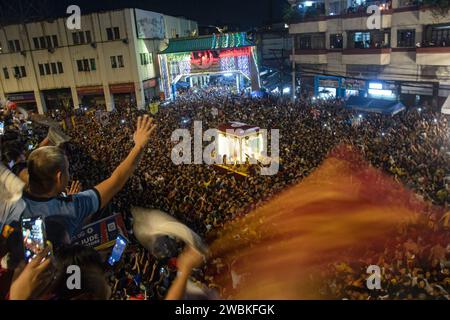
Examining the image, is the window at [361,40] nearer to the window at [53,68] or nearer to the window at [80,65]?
the window at [80,65]

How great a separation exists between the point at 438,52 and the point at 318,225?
57.9ft

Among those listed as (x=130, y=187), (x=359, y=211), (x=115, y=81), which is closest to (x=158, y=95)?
(x=115, y=81)

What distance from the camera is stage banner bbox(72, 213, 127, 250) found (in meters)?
8.05

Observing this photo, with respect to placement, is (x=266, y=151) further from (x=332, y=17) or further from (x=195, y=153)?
(x=332, y=17)

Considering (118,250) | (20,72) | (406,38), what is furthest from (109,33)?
(118,250)

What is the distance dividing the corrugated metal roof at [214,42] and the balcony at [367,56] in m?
7.41

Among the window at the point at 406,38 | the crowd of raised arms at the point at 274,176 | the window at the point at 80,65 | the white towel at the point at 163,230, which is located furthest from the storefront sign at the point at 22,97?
the white towel at the point at 163,230

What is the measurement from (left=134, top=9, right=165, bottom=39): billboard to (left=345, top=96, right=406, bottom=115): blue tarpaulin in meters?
18.7

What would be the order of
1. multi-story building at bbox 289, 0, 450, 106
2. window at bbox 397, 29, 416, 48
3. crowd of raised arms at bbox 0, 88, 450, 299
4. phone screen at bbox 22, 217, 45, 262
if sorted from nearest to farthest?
1. phone screen at bbox 22, 217, 45, 262
2. crowd of raised arms at bbox 0, 88, 450, 299
3. multi-story building at bbox 289, 0, 450, 106
4. window at bbox 397, 29, 416, 48

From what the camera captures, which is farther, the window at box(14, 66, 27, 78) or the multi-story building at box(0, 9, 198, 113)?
the window at box(14, 66, 27, 78)

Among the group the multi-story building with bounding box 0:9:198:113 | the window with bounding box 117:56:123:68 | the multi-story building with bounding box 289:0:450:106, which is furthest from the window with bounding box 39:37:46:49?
the multi-story building with bounding box 289:0:450:106

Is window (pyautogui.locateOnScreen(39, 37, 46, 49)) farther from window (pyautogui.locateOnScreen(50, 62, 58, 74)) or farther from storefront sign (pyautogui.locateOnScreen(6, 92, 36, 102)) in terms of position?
storefront sign (pyautogui.locateOnScreen(6, 92, 36, 102))

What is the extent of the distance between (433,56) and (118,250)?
72.0ft

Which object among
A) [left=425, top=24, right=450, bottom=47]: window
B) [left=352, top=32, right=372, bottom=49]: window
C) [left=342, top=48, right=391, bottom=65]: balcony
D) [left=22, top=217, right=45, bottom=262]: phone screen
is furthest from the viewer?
[left=352, top=32, right=372, bottom=49]: window
